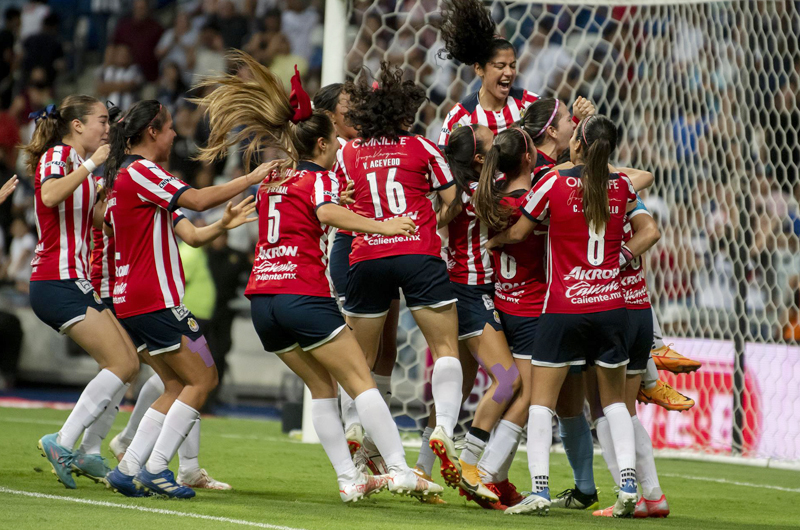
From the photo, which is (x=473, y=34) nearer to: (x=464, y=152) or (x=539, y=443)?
(x=464, y=152)

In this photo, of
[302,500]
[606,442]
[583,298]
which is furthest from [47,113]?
[606,442]

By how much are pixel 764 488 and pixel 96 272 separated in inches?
179

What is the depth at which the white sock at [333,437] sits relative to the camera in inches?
202

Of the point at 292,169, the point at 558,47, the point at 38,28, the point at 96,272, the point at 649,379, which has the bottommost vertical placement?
the point at 649,379

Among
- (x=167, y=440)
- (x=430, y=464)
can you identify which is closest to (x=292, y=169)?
(x=167, y=440)

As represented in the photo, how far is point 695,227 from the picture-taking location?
9656 mm

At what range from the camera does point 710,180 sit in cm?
957

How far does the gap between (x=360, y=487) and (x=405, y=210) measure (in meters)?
1.36

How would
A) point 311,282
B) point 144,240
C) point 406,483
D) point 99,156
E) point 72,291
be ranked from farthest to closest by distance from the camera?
1. point 72,291
2. point 99,156
3. point 144,240
4. point 311,282
5. point 406,483

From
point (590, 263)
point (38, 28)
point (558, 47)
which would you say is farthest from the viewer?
point (38, 28)

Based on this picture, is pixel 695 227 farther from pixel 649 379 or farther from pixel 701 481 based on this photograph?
pixel 649 379

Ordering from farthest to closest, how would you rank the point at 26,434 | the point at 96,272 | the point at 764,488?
1. the point at 26,434
2. the point at 764,488
3. the point at 96,272

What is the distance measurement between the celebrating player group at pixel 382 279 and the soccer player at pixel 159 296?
1 cm

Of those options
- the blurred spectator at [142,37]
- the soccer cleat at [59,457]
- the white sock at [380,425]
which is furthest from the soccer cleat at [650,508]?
the blurred spectator at [142,37]
